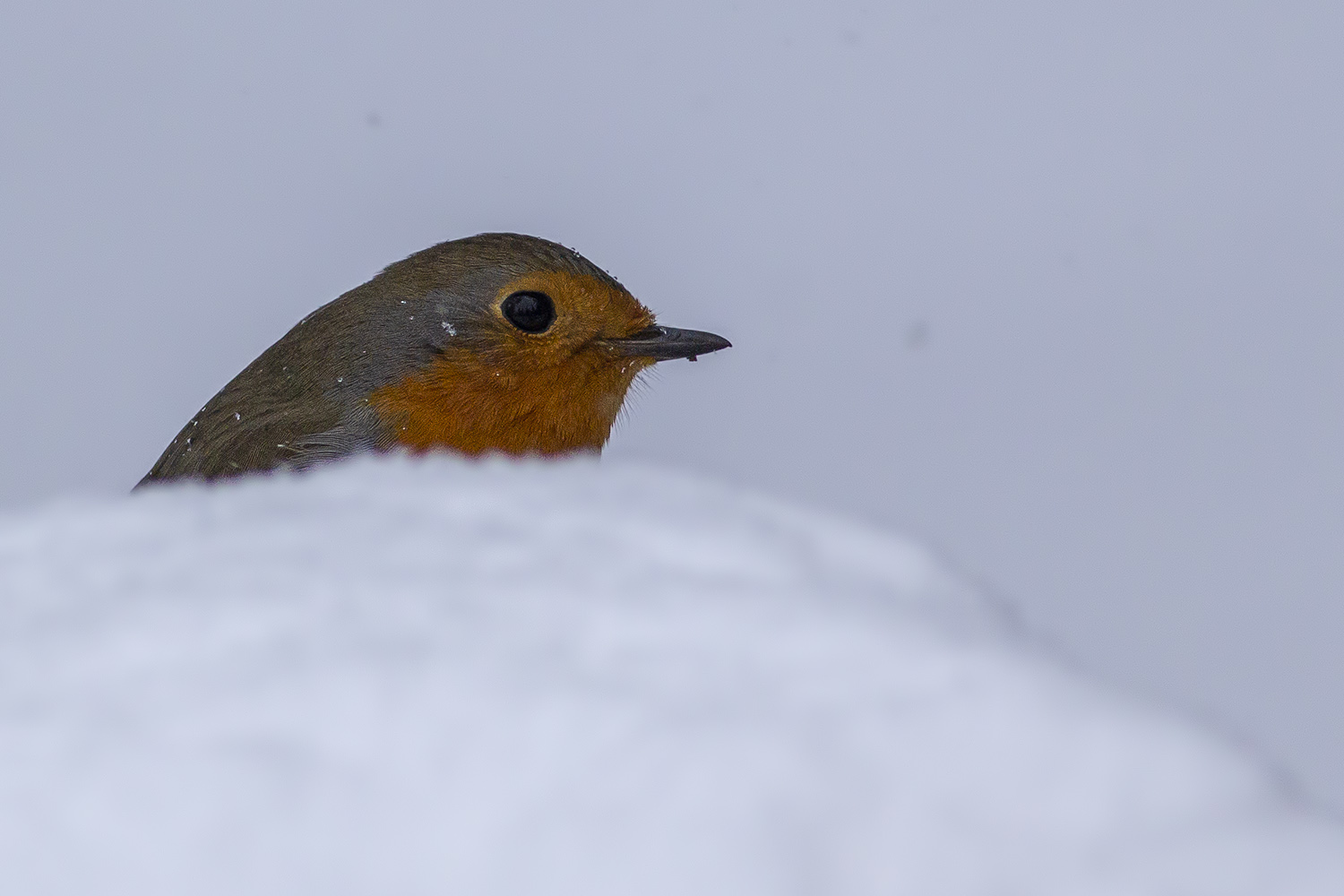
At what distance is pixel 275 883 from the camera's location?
0.56m

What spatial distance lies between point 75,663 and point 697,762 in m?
0.26

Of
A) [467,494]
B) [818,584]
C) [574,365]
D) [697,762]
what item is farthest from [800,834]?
[574,365]

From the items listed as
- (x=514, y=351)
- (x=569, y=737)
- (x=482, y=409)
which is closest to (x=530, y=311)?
(x=514, y=351)

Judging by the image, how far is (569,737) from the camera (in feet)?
1.92

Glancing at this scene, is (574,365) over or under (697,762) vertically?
over

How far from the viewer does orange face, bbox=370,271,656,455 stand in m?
2.46

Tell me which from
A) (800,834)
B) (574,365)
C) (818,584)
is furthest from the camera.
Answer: (574,365)

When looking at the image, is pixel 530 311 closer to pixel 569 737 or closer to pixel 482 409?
pixel 482 409

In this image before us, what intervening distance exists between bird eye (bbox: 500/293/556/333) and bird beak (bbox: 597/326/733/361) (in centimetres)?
11

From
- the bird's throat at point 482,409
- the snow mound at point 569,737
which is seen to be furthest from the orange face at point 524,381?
the snow mound at point 569,737

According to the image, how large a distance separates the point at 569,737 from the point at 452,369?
6.39 ft

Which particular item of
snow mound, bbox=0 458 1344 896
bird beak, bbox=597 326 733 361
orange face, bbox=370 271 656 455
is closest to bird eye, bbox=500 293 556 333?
orange face, bbox=370 271 656 455

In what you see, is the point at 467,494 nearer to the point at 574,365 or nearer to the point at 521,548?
the point at 521,548

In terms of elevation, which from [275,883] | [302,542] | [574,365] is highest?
[574,365]
